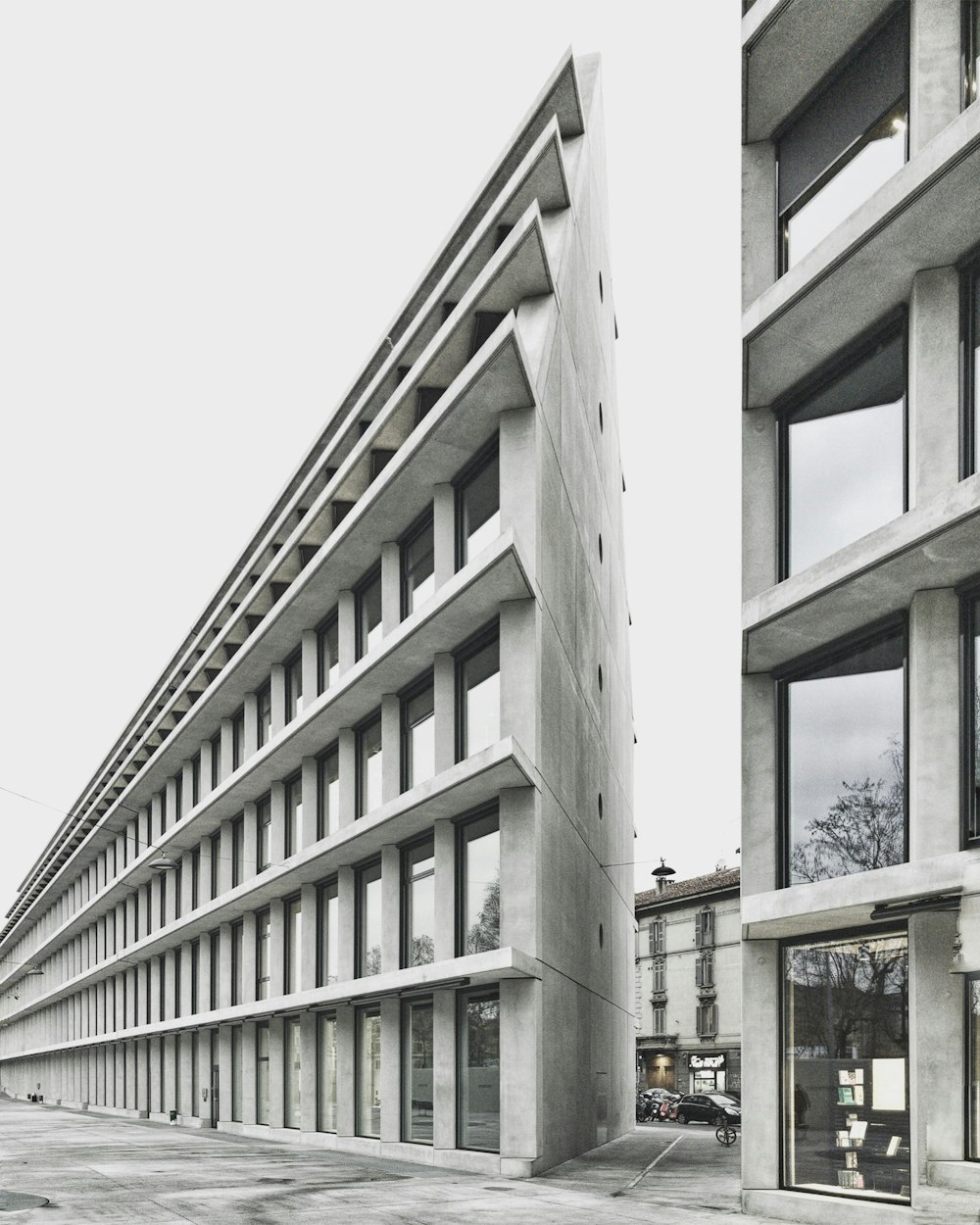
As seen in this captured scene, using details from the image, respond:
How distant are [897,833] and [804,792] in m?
1.86

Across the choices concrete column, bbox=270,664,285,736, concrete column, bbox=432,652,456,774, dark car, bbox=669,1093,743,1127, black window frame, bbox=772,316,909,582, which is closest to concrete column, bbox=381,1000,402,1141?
concrete column, bbox=432,652,456,774

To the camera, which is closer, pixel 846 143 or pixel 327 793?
pixel 846 143

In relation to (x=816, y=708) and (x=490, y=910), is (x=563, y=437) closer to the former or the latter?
(x=490, y=910)

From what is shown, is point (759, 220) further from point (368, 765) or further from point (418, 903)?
point (368, 765)

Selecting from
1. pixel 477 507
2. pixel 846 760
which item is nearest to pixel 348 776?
pixel 477 507

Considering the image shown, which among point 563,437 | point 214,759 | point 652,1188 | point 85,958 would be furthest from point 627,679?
point 85,958

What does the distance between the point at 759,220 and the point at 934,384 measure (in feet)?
15.3

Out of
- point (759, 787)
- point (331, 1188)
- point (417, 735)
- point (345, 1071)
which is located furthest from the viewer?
point (345, 1071)

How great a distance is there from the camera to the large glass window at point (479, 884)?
79.8ft

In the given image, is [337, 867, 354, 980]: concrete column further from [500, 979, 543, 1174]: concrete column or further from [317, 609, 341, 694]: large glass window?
[500, 979, 543, 1174]: concrete column

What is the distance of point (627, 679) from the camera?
4962 cm

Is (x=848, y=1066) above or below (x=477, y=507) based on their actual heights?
below

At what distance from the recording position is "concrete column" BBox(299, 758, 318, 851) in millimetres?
33750

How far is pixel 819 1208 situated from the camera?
1566 centimetres
